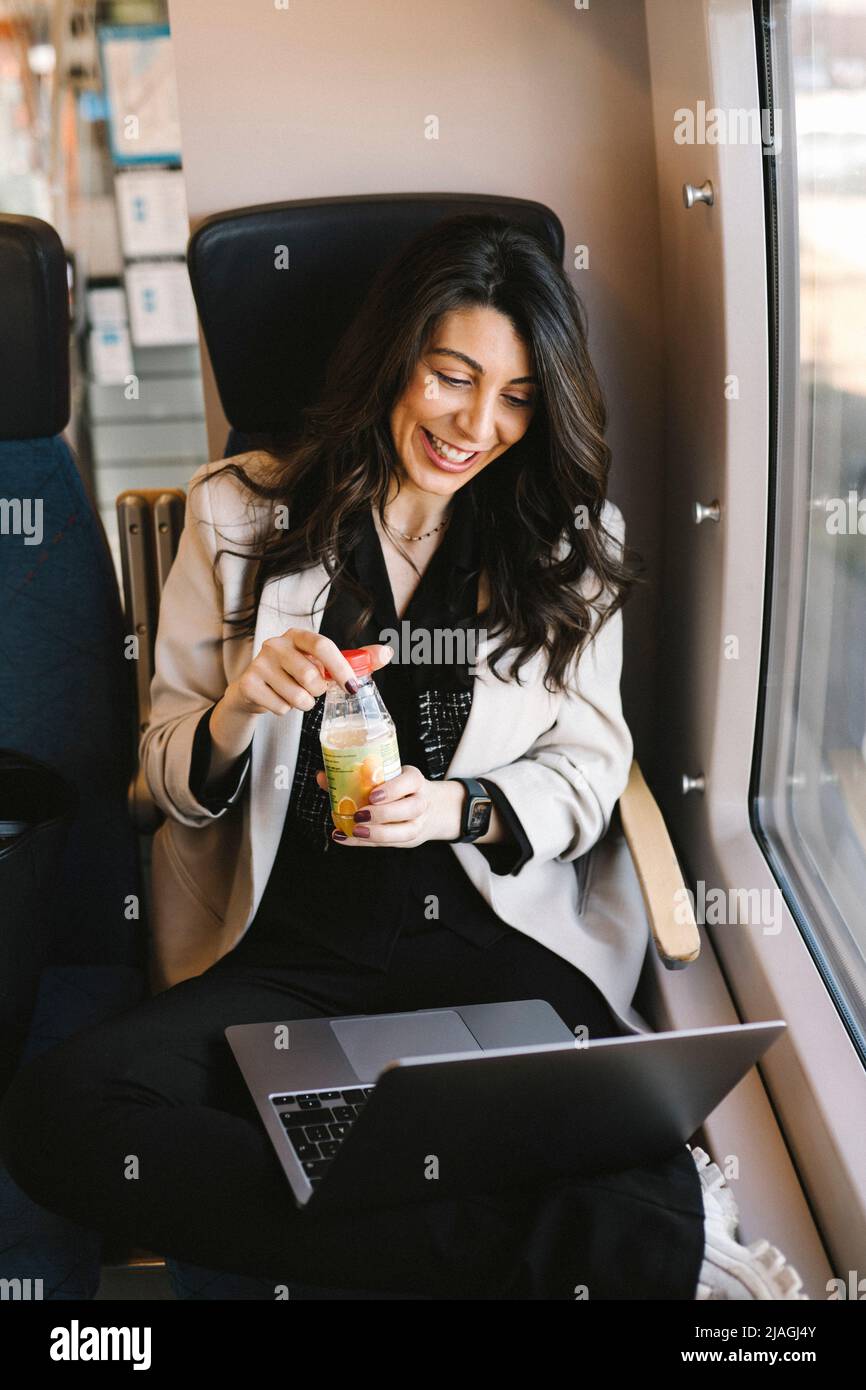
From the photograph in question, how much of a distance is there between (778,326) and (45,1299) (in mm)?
1479

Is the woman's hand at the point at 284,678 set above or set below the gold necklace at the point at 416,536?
below

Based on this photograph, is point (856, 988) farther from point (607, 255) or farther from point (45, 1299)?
point (607, 255)

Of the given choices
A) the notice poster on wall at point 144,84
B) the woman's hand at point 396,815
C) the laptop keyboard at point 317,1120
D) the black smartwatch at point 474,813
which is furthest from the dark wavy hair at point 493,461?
the notice poster on wall at point 144,84

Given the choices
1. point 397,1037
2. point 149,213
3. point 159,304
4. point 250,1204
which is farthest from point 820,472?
point 159,304

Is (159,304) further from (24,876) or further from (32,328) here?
(24,876)

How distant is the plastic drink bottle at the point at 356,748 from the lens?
139cm

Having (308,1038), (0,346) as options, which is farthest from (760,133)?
(308,1038)

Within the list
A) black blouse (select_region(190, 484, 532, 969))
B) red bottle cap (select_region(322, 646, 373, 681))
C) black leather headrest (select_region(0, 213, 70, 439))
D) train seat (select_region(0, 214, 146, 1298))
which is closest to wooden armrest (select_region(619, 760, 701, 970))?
black blouse (select_region(190, 484, 532, 969))

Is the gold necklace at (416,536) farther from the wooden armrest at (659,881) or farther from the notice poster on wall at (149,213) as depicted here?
the notice poster on wall at (149,213)

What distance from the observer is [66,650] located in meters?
1.85

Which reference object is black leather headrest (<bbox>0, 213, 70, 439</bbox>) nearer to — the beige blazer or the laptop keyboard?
the beige blazer

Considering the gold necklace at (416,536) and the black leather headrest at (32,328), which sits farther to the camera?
the gold necklace at (416,536)

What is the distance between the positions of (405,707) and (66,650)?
51 centimetres

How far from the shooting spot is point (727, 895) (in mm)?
1817
